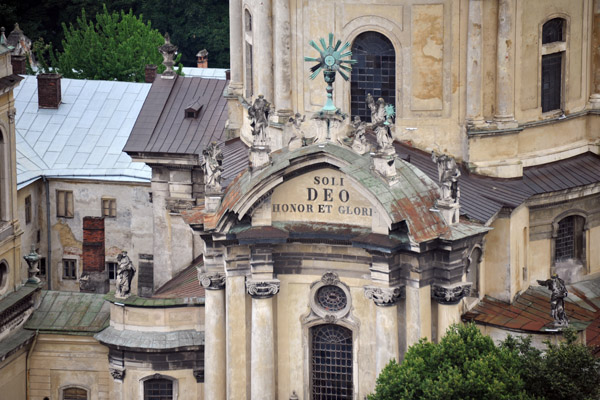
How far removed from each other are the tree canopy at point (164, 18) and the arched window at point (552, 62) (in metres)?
51.4

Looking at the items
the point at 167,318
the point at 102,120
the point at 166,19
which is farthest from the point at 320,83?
the point at 166,19

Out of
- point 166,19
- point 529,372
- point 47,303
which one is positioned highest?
point 166,19

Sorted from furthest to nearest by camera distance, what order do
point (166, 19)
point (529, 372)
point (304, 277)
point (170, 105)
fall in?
point (166, 19) < point (170, 105) < point (304, 277) < point (529, 372)

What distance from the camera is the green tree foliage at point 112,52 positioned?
10425cm

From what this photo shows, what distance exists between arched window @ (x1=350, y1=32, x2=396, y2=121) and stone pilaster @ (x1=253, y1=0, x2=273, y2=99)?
3132 millimetres

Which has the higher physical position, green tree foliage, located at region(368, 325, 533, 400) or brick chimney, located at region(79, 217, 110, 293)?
brick chimney, located at region(79, 217, 110, 293)

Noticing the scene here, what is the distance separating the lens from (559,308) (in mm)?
64000

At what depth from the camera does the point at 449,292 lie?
62.1m

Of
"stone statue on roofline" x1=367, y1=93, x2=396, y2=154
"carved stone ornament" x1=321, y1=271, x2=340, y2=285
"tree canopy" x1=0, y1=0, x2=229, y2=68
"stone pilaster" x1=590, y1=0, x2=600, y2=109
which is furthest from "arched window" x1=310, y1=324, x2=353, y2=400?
"tree canopy" x1=0, y1=0, x2=229, y2=68

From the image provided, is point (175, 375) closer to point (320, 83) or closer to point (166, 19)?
point (320, 83)

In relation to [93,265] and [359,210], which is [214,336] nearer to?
[359,210]

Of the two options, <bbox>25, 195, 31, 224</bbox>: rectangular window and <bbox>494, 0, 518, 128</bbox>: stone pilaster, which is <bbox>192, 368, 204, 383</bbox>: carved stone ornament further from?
<bbox>25, 195, 31, 224</bbox>: rectangular window

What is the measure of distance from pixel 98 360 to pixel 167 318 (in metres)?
3.57

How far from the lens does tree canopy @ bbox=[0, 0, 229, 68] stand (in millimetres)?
118500
